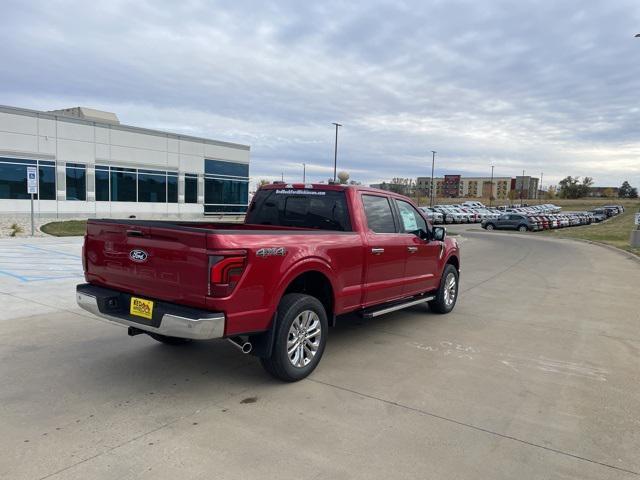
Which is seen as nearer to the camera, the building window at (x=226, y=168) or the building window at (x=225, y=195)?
the building window at (x=226, y=168)

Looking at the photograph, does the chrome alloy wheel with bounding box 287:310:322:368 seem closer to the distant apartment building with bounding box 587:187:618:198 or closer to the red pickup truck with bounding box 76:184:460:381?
the red pickup truck with bounding box 76:184:460:381

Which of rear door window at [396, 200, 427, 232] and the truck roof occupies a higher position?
the truck roof

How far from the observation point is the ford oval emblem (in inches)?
169

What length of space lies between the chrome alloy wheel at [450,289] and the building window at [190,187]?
92.7 feet

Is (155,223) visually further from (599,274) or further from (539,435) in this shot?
(599,274)

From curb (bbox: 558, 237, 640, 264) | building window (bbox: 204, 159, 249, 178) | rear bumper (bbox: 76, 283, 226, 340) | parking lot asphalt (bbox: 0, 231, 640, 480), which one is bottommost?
curb (bbox: 558, 237, 640, 264)

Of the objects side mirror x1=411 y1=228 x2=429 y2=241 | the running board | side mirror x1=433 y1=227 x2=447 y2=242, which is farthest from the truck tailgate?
side mirror x1=433 y1=227 x2=447 y2=242

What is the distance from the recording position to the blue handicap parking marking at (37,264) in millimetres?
9930

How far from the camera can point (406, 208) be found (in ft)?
22.5

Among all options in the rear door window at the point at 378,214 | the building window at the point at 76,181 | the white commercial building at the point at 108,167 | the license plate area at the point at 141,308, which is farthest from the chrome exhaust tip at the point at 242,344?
the building window at the point at 76,181

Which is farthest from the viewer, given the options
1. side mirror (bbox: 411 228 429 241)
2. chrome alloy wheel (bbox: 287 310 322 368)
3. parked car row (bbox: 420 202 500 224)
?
parked car row (bbox: 420 202 500 224)

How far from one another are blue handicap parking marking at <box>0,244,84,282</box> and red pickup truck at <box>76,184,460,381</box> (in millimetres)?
5642

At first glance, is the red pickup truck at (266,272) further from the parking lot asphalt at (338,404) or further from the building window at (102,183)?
the building window at (102,183)

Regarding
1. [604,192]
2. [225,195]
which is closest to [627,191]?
[604,192]
